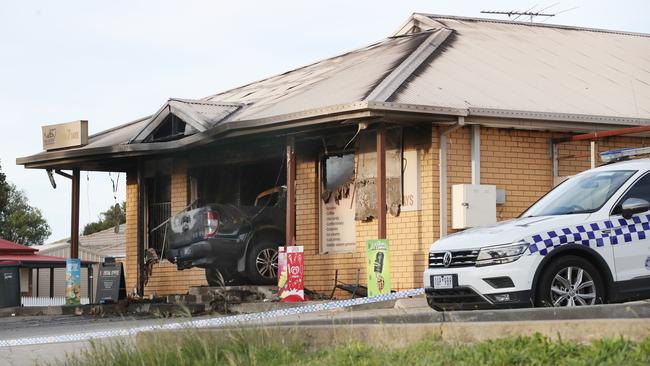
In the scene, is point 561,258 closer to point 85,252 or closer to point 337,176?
point 337,176

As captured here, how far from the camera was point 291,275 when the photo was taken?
19.8 meters

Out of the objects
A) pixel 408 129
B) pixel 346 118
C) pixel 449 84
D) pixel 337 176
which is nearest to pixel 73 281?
pixel 337 176

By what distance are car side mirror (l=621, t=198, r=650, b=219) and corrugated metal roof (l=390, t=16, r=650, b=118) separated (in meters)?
6.60

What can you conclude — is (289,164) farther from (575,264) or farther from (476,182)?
→ (575,264)

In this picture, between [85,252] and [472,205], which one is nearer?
[472,205]

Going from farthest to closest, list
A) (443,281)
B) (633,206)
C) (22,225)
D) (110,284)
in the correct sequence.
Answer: (22,225)
(110,284)
(443,281)
(633,206)

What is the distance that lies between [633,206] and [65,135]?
52.0 ft

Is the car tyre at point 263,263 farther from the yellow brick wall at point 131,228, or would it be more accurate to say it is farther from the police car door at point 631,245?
the police car door at point 631,245

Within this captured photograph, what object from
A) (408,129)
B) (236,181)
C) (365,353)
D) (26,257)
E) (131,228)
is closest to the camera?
(365,353)

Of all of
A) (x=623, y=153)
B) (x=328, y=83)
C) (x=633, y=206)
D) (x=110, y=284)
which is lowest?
(x=110, y=284)

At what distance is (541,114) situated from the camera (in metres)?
19.9

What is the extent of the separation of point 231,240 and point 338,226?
1.93 m

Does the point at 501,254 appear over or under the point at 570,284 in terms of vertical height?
over

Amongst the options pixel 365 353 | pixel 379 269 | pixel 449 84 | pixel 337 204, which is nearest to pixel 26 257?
pixel 337 204
